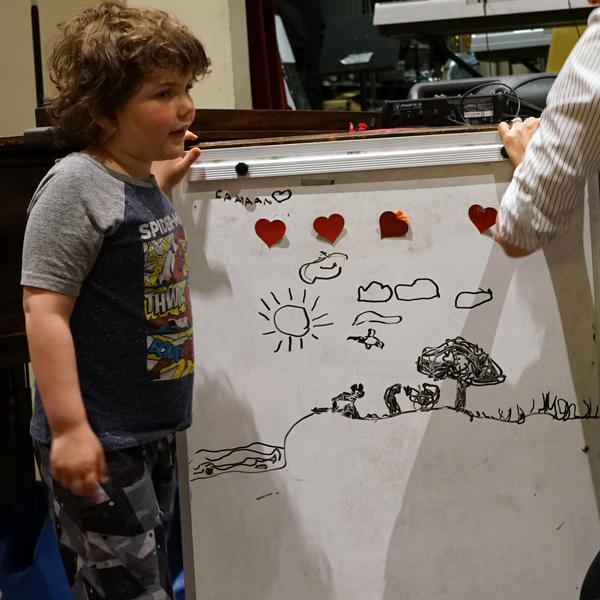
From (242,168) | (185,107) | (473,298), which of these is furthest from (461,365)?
(185,107)

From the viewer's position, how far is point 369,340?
1.30 metres

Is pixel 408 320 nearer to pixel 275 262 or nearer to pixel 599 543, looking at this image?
pixel 275 262

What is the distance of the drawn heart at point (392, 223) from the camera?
4.15 ft

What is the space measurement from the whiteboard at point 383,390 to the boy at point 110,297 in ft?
0.56

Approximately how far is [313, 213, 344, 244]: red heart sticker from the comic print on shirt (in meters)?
0.22

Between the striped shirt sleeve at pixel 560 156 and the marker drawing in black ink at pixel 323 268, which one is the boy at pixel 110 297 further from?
the striped shirt sleeve at pixel 560 156

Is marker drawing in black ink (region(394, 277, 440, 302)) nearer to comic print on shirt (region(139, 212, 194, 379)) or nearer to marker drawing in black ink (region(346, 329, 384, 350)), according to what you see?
marker drawing in black ink (region(346, 329, 384, 350))

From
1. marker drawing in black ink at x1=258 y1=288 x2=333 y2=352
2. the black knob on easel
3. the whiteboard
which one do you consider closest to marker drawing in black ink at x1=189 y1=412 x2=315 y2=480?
the whiteboard

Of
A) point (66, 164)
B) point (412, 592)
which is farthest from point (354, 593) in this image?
point (66, 164)

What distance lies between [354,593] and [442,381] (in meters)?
0.37

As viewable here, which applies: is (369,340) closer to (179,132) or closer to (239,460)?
(239,460)

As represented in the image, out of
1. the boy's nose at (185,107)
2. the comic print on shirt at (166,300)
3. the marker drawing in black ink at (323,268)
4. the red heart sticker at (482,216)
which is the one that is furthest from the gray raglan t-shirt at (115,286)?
the red heart sticker at (482,216)

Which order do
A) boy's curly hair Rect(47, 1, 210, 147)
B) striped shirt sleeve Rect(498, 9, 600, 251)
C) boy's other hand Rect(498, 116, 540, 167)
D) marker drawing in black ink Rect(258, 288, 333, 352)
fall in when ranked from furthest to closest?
marker drawing in black ink Rect(258, 288, 333, 352) < boy's other hand Rect(498, 116, 540, 167) < boy's curly hair Rect(47, 1, 210, 147) < striped shirt sleeve Rect(498, 9, 600, 251)

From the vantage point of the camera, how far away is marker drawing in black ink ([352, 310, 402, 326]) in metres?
1.29
